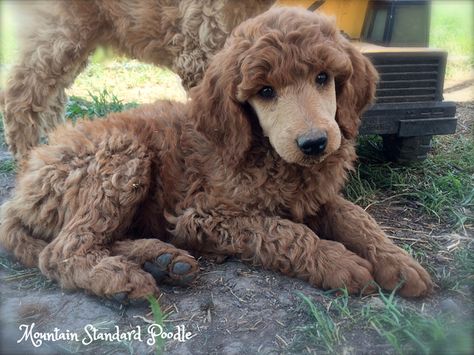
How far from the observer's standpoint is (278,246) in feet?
9.61

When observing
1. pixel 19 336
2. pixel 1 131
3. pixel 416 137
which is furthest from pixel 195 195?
pixel 1 131

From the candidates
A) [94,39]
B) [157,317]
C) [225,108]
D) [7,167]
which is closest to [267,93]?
[225,108]

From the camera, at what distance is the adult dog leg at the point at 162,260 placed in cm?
284

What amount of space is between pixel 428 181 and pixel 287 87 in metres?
1.95

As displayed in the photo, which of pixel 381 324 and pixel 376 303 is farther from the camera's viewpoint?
pixel 376 303

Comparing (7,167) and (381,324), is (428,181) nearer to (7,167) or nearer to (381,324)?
→ (381,324)

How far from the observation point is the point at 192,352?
236cm

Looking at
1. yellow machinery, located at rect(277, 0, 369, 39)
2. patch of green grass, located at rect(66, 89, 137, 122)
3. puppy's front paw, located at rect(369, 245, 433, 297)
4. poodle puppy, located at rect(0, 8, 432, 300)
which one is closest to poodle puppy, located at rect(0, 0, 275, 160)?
yellow machinery, located at rect(277, 0, 369, 39)

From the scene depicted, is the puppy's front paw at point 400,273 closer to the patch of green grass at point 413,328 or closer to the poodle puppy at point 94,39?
the patch of green grass at point 413,328

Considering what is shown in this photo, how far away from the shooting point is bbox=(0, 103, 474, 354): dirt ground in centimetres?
236

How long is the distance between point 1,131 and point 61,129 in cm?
284

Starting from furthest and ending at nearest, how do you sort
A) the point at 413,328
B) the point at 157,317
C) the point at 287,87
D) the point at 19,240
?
the point at 19,240
the point at 287,87
the point at 157,317
the point at 413,328

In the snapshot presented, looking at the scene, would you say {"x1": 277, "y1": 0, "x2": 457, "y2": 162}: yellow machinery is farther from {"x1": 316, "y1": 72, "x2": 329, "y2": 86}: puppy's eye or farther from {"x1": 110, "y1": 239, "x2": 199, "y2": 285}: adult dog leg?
{"x1": 110, "y1": 239, "x2": 199, "y2": 285}: adult dog leg

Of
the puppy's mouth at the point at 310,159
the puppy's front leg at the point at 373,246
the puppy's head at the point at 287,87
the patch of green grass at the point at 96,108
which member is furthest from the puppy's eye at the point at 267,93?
the patch of green grass at the point at 96,108
